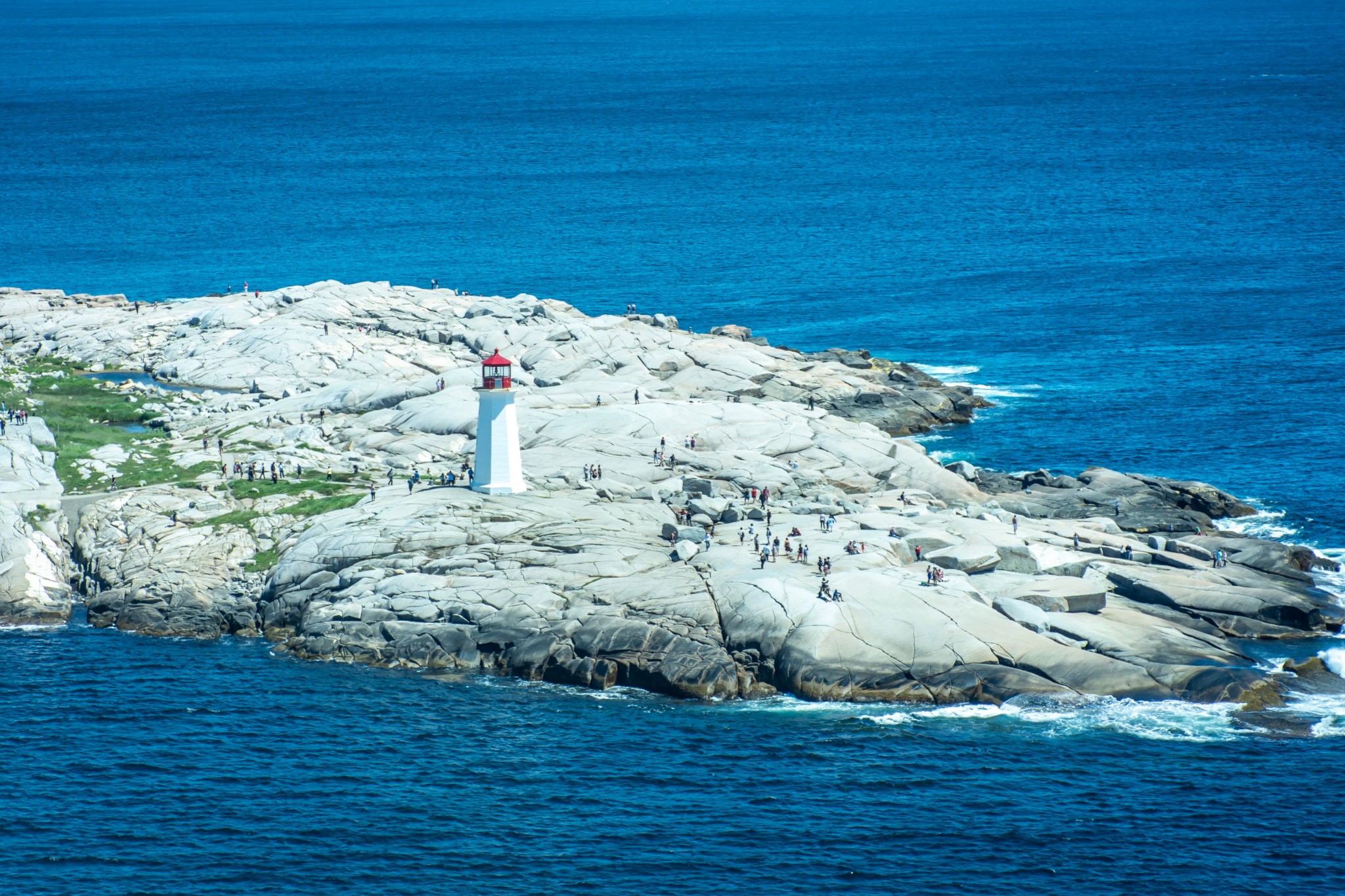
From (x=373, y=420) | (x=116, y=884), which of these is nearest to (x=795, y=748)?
(x=116, y=884)

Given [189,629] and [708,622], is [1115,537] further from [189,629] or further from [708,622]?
[189,629]

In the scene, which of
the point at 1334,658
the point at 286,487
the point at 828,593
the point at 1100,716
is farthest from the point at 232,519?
the point at 1334,658

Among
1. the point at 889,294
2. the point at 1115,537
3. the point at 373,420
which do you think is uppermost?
the point at 889,294

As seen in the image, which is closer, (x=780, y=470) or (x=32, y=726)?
(x=32, y=726)

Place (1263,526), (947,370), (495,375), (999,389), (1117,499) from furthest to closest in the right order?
1. (947,370)
2. (999,389)
3. (1117,499)
4. (1263,526)
5. (495,375)

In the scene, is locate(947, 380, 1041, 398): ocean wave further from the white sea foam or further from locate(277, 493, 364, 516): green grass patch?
locate(277, 493, 364, 516): green grass patch

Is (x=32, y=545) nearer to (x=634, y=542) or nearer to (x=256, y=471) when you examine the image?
(x=256, y=471)

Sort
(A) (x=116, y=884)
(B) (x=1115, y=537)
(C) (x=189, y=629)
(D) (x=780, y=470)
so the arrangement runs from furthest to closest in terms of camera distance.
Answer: (D) (x=780, y=470), (B) (x=1115, y=537), (C) (x=189, y=629), (A) (x=116, y=884)
